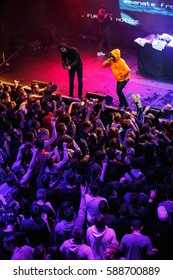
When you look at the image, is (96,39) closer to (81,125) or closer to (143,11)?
(143,11)

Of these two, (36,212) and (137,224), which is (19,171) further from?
(137,224)

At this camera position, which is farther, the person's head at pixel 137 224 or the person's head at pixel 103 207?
the person's head at pixel 103 207

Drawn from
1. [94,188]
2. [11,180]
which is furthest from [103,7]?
[94,188]

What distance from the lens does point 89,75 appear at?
10.9 meters

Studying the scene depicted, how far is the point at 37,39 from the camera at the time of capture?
13.7m

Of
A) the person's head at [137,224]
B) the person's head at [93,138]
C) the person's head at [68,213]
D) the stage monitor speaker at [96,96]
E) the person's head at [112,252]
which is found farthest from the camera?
the stage monitor speaker at [96,96]

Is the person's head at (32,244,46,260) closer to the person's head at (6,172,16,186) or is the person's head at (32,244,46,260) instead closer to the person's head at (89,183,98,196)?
the person's head at (89,183,98,196)

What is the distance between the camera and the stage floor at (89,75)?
9680mm

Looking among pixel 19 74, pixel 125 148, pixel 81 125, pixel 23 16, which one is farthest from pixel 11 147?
pixel 23 16

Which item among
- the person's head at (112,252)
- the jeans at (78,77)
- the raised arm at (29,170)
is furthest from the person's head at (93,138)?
the jeans at (78,77)

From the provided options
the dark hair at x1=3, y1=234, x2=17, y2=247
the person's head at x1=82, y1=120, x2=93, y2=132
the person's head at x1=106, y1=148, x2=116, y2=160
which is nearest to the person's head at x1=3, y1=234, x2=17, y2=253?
the dark hair at x1=3, y1=234, x2=17, y2=247

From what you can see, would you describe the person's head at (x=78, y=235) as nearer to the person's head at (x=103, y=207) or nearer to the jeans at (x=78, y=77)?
the person's head at (x=103, y=207)

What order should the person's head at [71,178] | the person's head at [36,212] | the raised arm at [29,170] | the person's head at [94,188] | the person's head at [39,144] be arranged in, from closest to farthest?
1. the person's head at [36,212]
2. the person's head at [94,188]
3. the person's head at [71,178]
4. the raised arm at [29,170]
5. the person's head at [39,144]

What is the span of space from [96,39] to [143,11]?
79.6 inches
